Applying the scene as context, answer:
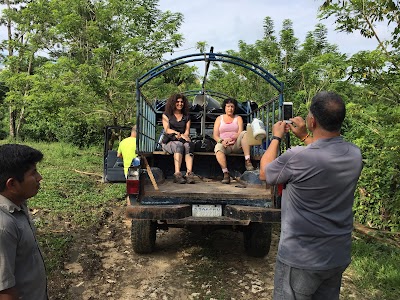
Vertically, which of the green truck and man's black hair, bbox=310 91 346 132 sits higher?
man's black hair, bbox=310 91 346 132

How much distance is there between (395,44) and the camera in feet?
15.2

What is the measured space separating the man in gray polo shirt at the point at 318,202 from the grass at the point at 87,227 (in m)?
1.96

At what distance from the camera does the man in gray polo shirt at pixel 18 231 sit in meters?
1.54

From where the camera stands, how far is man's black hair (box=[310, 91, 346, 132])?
203 cm

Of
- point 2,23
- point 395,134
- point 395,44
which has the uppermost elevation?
point 2,23

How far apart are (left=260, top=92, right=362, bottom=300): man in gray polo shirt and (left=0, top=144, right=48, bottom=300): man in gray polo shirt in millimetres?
1251

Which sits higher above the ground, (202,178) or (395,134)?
(395,134)

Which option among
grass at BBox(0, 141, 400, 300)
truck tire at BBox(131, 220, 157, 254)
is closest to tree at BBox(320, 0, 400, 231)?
grass at BBox(0, 141, 400, 300)

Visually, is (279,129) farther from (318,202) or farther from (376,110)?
(376,110)

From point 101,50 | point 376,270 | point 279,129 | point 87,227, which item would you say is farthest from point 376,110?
point 101,50

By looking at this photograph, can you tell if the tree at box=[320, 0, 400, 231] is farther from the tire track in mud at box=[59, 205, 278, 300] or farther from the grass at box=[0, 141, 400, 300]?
the tire track in mud at box=[59, 205, 278, 300]

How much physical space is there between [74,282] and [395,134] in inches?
159

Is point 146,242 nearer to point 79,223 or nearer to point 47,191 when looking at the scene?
point 79,223

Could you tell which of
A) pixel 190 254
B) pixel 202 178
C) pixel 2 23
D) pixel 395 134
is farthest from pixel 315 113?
pixel 2 23
